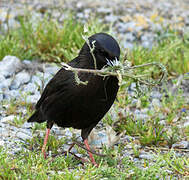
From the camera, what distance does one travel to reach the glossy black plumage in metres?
3.41

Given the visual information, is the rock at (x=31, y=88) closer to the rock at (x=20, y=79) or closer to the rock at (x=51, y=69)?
the rock at (x=20, y=79)

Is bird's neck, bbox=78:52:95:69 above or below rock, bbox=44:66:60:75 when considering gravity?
above

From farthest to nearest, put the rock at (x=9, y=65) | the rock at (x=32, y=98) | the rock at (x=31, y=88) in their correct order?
the rock at (x=9, y=65) < the rock at (x=31, y=88) < the rock at (x=32, y=98)

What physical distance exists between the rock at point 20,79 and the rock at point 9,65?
0.10 m

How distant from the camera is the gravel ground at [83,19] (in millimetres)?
4625

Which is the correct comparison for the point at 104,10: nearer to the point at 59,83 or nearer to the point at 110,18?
the point at 110,18

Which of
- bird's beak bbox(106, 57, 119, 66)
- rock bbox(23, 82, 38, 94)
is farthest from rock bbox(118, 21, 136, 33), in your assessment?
bird's beak bbox(106, 57, 119, 66)

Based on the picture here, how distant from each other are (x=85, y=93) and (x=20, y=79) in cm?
232

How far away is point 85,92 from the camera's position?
354 cm

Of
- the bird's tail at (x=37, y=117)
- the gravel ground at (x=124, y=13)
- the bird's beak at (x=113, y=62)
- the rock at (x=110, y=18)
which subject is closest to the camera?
the bird's beak at (x=113, y=62)

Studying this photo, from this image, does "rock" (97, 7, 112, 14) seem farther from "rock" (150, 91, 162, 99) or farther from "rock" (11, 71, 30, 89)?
"rock" (11, 71, 30, 89)

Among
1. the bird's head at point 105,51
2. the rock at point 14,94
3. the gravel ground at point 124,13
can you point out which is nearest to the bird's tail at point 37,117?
the rock at point 14,94

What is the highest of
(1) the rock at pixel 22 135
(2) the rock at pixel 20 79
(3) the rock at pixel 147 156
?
(2) the rock at pixel 20 79

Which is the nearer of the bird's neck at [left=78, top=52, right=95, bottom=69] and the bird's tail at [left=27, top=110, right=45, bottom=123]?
the bird's neck at [left=78, top=52, right=95, bottom=69]
